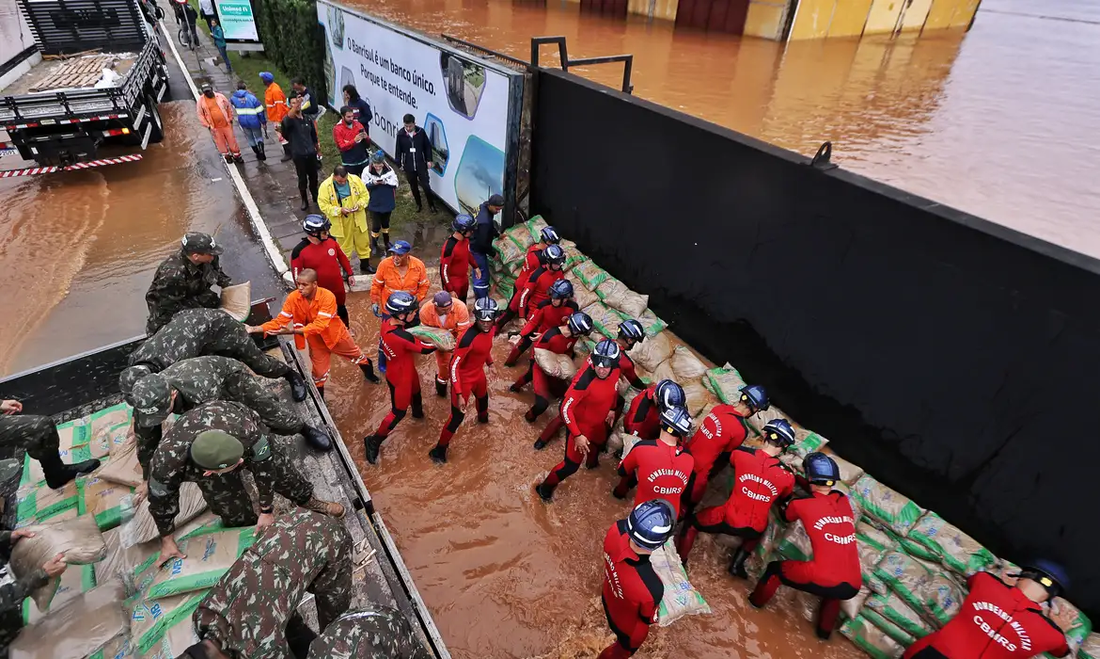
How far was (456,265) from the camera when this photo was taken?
19.9ft

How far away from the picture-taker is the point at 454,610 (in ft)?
11.9

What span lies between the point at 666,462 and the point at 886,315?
74.1 inches

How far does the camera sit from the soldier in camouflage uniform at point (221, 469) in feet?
9.67

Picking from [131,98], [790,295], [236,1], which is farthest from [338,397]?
[236,1]

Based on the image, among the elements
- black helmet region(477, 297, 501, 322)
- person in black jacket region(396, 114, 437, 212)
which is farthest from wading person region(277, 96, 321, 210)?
black helmet region(477, 297, 501, 322)

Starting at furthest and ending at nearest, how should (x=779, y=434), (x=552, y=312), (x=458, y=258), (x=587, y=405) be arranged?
(x=458, y=258) → (x=552, y=312) → (x=587, y=405) → (x=779, y=434)

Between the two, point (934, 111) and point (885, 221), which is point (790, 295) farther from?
point (934, 111)

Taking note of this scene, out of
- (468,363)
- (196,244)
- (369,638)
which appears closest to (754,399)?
(468,363)

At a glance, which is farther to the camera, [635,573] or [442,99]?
[442,99]

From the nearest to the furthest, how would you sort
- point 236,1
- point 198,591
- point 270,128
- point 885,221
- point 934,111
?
point 198,591 → point 885,221 → point 934,111 → point 270,128 → point 236,1

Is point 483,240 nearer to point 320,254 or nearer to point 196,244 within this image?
point 320,254

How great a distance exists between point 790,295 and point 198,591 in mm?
4490

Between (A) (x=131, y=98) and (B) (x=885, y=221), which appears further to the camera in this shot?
(A) (x=131, y=98)

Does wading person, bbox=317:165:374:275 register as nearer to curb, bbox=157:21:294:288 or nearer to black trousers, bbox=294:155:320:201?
curb, bbox=157:21:294:288
